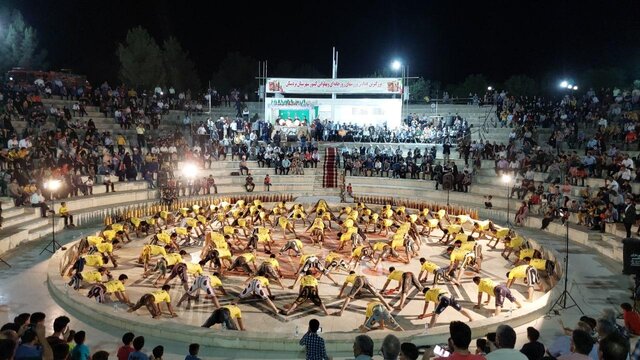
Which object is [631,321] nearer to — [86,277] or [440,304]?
[440,304]

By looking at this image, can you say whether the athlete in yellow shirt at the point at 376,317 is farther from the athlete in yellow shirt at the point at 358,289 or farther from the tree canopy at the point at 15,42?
the tree canopy at the point at 15,42

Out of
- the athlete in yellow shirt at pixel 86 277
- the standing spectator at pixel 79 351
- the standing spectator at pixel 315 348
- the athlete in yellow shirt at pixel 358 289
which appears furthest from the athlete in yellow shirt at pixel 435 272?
the standing spectator at pixel 79 351

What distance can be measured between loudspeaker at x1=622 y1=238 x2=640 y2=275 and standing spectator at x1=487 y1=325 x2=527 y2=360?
293 inches

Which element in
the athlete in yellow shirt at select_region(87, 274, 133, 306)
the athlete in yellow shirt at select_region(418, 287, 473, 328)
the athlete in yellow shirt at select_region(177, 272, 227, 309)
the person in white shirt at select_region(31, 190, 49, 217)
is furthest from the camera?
the person in white shirt at select_region(31, 190, 49, 217)

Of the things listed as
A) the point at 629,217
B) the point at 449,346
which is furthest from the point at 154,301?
the point at 629,217

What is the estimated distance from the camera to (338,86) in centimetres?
3888

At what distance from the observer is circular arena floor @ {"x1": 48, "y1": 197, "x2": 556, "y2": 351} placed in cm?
1034

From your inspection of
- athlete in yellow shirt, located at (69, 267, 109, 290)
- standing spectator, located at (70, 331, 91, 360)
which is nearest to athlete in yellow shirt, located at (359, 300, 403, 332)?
standing spectator, located at (70, 331, 91, 360)

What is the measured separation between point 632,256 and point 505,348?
7.74 meters

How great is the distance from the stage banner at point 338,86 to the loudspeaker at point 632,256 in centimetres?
2704

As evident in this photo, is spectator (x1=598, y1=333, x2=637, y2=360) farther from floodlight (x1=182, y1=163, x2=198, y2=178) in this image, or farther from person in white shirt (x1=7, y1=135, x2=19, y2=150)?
person in white shirt (x1=7, y1=135, x2=19, y2=150)

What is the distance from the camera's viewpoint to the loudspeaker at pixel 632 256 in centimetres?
1145

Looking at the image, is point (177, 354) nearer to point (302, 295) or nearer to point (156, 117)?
point (302, 295)

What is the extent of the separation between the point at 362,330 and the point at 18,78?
38455mm
